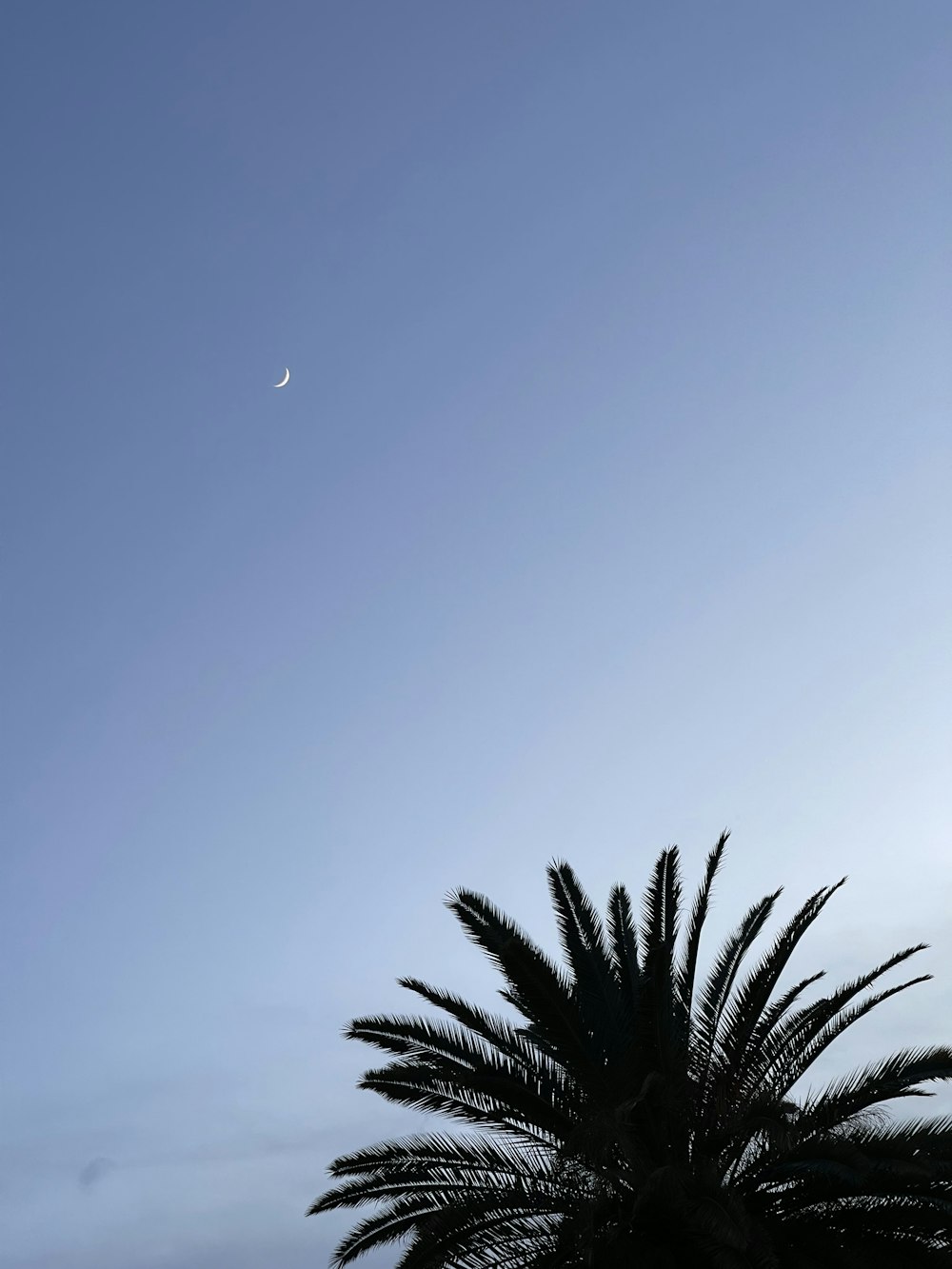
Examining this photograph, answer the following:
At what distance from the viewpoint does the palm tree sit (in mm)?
14789

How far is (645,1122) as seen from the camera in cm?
1555

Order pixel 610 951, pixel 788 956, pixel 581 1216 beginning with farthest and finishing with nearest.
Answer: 1. pixel 610 951
2. pixel 788 956
3. pixel 581 1216

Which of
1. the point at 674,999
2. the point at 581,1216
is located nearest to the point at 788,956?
the point at 674,999

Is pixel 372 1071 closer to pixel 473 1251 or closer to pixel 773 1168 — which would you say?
pixel 473 1251

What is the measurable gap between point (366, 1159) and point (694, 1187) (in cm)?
476

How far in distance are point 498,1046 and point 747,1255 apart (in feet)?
12.7

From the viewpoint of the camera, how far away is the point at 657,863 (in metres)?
17.9

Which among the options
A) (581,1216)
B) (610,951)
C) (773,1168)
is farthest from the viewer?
(610,951)

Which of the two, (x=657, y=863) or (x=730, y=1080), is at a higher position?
(x=657, y=863)

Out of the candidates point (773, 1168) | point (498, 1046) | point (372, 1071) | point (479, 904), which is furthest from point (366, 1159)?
point (773, 1168)

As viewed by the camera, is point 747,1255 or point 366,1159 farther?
point 366,1159

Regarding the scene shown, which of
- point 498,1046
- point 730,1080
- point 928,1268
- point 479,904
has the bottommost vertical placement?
point 928,1268

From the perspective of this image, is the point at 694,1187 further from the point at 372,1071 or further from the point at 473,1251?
the point at 372,1071

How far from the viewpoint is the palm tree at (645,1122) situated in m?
14.8
